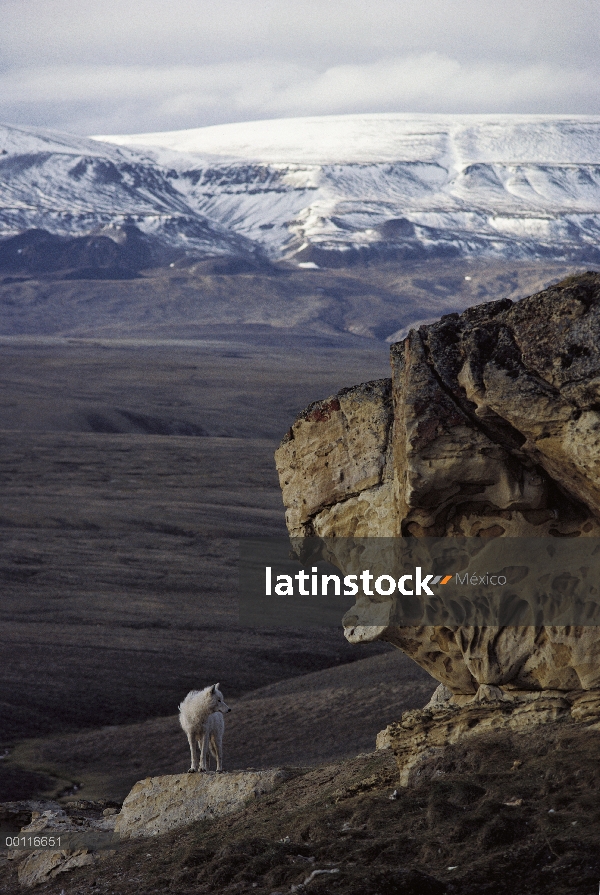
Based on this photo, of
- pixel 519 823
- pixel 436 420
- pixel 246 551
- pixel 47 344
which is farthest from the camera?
pixel 47 344

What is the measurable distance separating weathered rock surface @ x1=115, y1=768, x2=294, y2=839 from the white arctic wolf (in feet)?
2.31

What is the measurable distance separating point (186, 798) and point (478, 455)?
201 inches

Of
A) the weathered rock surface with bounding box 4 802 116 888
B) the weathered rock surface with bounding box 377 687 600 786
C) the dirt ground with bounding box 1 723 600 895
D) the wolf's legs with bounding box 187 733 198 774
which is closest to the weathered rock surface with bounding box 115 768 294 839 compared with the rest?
the weathered rock surface with bounding box 4 802 116 888

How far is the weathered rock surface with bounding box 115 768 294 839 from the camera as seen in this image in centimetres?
1264

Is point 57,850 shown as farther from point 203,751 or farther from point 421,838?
point 421,838

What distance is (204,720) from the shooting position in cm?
1421

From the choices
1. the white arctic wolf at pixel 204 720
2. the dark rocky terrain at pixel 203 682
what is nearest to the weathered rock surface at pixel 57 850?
the dark rocky terrain at pixel 203 682

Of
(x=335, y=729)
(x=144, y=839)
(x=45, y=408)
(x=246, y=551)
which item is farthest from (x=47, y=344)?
(x=144, y=839)

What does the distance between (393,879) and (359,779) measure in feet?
11.7

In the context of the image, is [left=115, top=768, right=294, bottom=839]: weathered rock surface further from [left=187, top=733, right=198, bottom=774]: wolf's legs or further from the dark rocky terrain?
[left=187, top=733, right=198, bottom=774]: wolf's legs

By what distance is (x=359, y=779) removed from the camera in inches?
471

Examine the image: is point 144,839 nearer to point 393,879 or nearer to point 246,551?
point 393,879

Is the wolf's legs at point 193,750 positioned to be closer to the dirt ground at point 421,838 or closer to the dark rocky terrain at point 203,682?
the dark rocky terrain at point 203,682

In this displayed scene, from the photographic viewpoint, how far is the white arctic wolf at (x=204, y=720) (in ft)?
46.3
